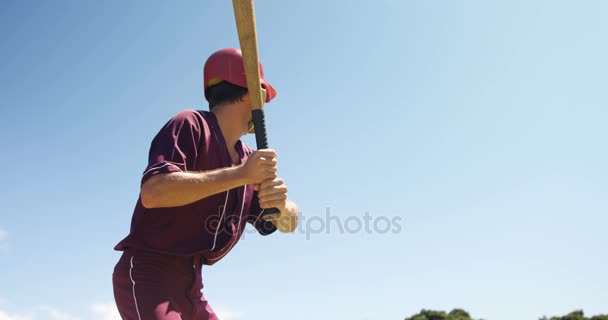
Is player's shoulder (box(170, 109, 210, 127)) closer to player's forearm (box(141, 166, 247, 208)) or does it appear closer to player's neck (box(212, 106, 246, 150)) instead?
player's neck (box(212, 106, 246, 150))

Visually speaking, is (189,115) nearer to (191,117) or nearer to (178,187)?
(191,117)

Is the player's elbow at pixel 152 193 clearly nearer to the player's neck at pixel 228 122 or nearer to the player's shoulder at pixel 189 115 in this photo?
the player's shoulder at pixel 189 115

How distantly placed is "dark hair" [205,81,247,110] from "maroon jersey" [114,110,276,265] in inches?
8.1

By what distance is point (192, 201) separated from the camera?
2820 mm

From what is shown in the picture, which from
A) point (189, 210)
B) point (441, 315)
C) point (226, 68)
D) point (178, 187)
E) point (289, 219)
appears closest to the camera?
point (178, 187)

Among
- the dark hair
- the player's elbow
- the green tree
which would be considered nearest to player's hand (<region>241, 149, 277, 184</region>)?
the player's elbow

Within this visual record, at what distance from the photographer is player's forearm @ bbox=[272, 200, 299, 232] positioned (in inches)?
147

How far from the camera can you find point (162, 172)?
2.75m

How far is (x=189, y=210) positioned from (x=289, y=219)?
93 cm

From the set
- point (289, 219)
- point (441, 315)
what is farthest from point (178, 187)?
point (441, 315)

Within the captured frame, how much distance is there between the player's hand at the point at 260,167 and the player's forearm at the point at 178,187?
6.1 inches

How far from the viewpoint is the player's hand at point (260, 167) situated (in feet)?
9.61

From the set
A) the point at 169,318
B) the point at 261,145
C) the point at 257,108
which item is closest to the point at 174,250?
the point at 169,318

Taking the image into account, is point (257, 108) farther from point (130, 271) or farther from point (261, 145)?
point (130, 271)
